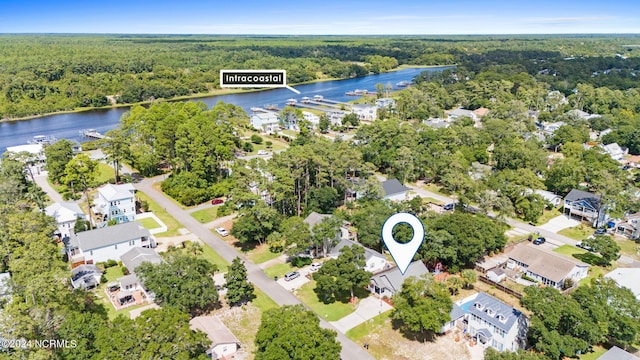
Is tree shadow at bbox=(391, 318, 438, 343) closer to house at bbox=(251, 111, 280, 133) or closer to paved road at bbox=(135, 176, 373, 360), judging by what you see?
paved road at bbox=(135, 176, 373, 360)

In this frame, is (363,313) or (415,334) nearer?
(415,334)

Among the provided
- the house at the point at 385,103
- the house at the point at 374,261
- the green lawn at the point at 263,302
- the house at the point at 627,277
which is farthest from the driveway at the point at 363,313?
the house at the point at 385,103

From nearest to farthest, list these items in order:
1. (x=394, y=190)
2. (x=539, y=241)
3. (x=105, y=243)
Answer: (x=105, y=243), (x=539, y=241), (x=394, y=190)

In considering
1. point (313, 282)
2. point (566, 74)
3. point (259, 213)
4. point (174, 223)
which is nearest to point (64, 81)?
point (174, 223)

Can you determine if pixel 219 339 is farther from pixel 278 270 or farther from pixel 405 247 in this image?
pixel 405 247

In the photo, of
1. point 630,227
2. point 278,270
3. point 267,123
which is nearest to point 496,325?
point 278,270

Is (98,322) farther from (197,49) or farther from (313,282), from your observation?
(197,49)
